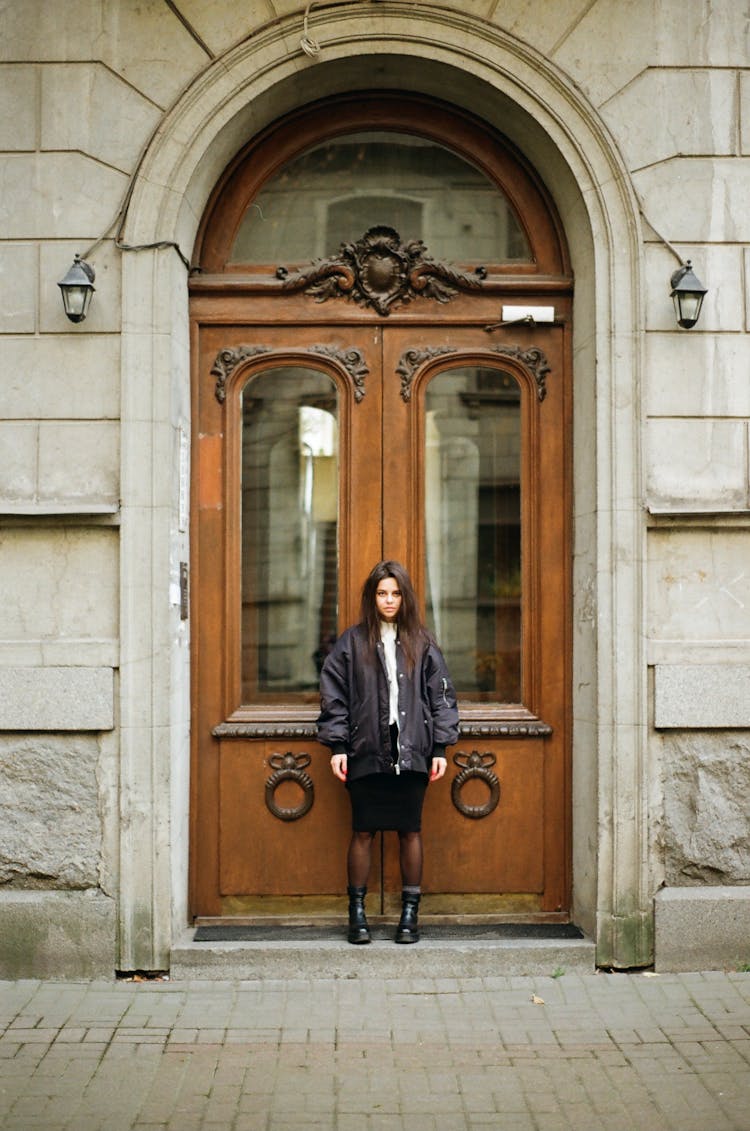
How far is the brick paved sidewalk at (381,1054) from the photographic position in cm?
434

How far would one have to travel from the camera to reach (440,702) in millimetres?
6020

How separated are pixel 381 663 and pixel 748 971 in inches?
93.0

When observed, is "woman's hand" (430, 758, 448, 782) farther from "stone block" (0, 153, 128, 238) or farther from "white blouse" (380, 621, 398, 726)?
"stone block" (0, 153, 128, 238)

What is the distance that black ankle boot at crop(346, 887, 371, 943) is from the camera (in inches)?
234

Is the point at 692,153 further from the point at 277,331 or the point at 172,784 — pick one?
the point at 172,784

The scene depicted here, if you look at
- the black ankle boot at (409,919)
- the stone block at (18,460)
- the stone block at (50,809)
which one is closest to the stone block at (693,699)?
the black ankle boot at (409,919)

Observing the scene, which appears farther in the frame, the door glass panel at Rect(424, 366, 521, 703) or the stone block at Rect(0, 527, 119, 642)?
the door glass panel at Rect(424, 366, 521, 703)

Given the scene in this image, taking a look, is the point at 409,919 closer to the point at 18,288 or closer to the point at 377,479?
the point at 377,479

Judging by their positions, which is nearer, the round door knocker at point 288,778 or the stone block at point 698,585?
the stone block at point 698,585

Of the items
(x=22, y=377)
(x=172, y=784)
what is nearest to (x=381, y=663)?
(x=172, y=784)

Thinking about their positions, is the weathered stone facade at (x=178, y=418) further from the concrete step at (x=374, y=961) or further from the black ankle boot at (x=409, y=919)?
the black ankle boot at (x=409, y=919)

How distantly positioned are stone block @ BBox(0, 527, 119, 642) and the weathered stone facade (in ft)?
0.04

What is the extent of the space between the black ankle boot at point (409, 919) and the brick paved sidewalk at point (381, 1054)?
0.28m

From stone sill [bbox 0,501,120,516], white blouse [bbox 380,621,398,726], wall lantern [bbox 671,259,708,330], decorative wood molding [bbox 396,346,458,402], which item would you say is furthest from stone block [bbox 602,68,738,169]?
stone sill [bbox 0,501,120,516]
